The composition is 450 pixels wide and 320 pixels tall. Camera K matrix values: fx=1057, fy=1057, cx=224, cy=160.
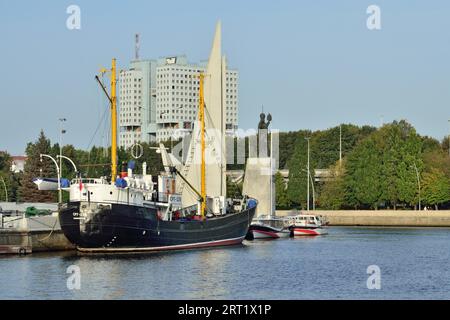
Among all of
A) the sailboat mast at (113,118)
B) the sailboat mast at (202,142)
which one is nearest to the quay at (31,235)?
the sailboat mast at (113,118)

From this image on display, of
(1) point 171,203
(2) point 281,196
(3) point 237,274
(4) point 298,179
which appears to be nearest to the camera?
(3) point 237,274

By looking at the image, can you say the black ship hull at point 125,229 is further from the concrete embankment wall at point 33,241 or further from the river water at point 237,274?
the concrete embankment wall at point 33,241

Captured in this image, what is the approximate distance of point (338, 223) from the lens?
6604 inches

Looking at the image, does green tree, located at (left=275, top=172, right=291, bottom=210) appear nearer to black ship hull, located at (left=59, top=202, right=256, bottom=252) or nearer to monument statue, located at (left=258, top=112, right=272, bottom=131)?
monument statue, located at (left=258, top=112, right=272, bottom=131)

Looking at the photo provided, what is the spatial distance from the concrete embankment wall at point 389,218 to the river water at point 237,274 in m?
62.3

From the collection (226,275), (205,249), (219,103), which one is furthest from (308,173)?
(226,275)

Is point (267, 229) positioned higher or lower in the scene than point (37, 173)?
lower

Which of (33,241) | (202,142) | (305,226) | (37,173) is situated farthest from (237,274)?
(37,173)

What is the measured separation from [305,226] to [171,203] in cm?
4076

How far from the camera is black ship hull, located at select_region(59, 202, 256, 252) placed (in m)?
80.3

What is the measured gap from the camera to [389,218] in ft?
523

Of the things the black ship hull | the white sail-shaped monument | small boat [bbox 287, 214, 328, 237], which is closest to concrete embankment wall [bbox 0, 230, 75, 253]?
the black ship hull

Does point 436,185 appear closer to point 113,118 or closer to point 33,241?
point 113,118
